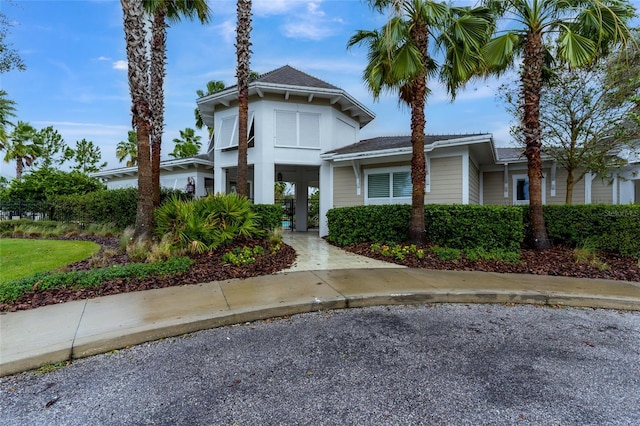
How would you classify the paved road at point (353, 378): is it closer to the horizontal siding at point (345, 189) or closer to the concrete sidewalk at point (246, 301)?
the concrete sidewalk at point (246, 301)

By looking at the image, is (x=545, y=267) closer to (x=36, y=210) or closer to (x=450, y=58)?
(x=450, y=58)

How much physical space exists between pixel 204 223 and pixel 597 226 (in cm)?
1025

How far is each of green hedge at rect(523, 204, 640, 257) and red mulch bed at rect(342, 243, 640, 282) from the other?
317 millimetres

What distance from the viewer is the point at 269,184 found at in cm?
1220

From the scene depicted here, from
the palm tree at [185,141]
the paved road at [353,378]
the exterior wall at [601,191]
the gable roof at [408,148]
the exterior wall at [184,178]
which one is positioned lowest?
the paved road at [353,378]

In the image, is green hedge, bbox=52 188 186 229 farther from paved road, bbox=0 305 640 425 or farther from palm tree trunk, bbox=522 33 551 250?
palm tree trunk, bbox=522 33 551 250

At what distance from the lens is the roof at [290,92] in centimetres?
1167

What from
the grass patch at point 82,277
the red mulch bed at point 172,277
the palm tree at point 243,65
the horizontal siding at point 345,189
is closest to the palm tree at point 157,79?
the palm tree at point 243,65

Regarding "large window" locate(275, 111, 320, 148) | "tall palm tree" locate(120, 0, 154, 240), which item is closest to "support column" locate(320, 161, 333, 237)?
"large window" locate(275, 111, 320, 148)

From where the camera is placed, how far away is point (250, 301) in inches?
Answer: 181

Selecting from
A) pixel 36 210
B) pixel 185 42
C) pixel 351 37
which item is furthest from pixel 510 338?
pixel 36 210

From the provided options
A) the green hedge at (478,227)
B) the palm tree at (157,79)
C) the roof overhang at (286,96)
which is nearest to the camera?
the green hedge at (478,227)

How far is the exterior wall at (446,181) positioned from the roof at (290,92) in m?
4.68

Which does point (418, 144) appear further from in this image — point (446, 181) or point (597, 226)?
point (597, 226)
